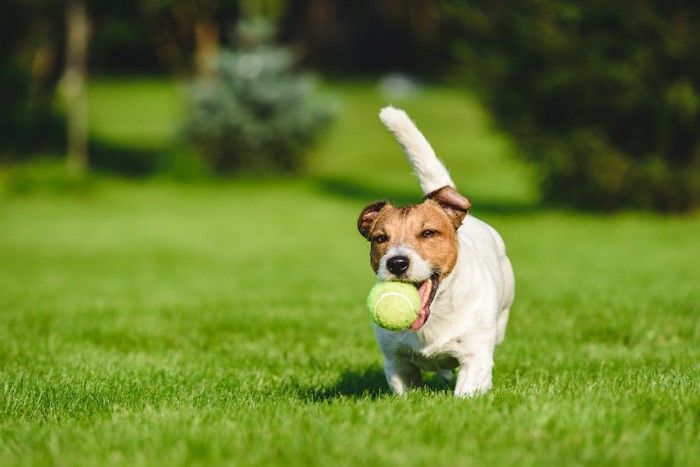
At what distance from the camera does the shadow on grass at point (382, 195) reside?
2172 cm

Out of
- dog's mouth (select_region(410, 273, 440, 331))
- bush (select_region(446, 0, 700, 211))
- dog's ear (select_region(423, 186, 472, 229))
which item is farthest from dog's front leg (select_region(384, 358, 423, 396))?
bush (select_region(446, 0, 700, 211))

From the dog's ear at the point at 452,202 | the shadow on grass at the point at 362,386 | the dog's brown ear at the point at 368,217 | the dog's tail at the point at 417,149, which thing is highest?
the dog's tail at the point at 417,149

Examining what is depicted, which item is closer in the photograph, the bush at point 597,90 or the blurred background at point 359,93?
the bush at point 597,90

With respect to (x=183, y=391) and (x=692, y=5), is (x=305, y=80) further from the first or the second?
(x=183, y=391)

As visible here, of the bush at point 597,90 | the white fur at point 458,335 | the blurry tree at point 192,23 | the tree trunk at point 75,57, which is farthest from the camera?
the blurry tree at point 192,23

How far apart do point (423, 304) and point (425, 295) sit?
2.4 inches

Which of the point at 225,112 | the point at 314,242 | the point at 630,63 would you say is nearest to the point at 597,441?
the point at 314,242

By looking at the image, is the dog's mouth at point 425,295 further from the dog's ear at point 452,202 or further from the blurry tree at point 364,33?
the blurry tree at point 364,33

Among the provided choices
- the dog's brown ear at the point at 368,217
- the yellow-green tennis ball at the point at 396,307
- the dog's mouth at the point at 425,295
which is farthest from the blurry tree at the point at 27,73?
the yellow-green tennis ball at the point at 396,307

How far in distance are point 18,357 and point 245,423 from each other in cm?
355

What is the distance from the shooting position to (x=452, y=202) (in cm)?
517

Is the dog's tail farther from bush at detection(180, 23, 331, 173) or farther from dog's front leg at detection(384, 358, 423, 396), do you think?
bush at detection(180, 23, 331, 173)

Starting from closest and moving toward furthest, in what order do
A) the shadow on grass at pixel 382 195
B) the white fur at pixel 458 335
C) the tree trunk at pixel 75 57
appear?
the white fur at pixel 458 335 < the shadow on grass at pixel 382 195 < the tree trunk at pixel 75 57

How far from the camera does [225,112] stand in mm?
29250
